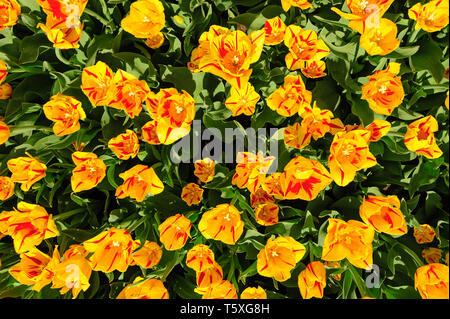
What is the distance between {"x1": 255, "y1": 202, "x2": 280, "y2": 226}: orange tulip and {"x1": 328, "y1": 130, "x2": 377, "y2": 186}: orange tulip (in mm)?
158

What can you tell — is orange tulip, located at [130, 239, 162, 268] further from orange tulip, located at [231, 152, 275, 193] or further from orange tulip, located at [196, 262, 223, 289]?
orange tulip, located at [231, 152, 275, 193]

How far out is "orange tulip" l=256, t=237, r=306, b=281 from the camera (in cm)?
69

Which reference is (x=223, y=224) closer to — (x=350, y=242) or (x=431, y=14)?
(x=350, y=242)

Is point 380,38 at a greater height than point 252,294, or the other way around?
point 380,38

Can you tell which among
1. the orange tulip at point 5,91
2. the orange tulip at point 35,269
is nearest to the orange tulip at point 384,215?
the orange tulip at point 35,269

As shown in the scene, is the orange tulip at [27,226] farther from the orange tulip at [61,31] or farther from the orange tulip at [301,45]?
the orange tulip at [301,45]

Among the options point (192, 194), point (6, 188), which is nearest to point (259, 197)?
point (192, 194)

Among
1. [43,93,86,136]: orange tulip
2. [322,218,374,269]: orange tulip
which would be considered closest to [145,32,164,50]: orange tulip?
[43,93,86,136]: orange tulip

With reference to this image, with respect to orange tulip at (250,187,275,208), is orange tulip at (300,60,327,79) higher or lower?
higher

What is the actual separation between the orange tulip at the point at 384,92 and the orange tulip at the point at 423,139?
7 cm

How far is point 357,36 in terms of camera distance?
754 mm

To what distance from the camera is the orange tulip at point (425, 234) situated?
0.83 m

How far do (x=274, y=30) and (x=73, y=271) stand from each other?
64 centimetres

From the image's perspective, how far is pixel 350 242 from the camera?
68 cm
